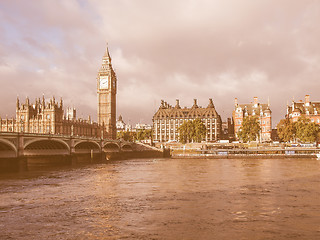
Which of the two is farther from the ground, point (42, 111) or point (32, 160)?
point (42, 111)

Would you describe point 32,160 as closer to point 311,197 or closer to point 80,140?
point 80,140

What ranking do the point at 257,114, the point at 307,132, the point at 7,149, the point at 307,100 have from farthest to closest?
the point at 257,114 < the point at 307,100 < the point at 307,132 < the point at 7,149

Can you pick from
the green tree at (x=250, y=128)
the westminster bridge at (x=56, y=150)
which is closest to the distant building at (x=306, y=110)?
the green tree at (x=250, y=128)

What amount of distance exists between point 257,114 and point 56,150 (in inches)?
4409

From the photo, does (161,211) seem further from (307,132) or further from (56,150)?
(307,132)

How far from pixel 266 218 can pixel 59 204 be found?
16.1 metres

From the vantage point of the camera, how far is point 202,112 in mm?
188250

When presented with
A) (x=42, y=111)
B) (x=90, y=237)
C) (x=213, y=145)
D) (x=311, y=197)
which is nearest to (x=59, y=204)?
(x=90, y=237)

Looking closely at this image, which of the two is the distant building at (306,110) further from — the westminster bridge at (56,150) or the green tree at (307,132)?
the westminster bridge at (56,150)

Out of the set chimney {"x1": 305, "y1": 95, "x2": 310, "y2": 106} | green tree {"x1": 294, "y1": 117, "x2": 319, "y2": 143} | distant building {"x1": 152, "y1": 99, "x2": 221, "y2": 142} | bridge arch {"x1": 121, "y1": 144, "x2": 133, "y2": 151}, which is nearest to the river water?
green tree {"x1": 294, "y1": 117, "x2": 319, "y2": 143}

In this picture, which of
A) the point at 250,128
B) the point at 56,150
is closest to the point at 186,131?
the point at 250,128

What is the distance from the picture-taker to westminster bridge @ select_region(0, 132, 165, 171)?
191 feet

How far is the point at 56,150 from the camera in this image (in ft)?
260

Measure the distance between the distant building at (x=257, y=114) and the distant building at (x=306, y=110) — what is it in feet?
34.8
